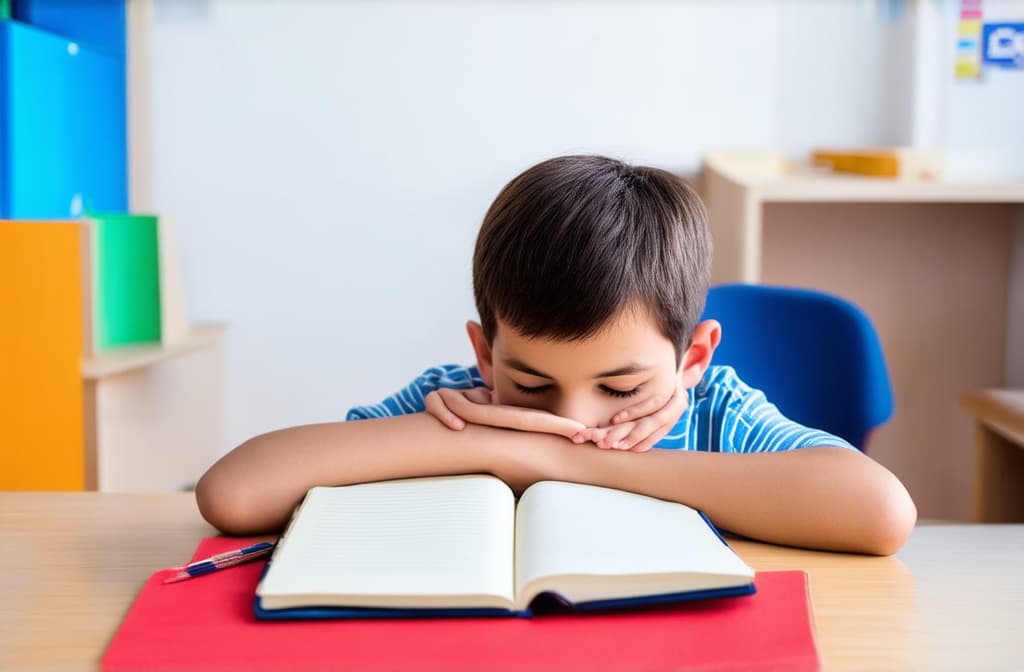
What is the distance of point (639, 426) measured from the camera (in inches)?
33.2

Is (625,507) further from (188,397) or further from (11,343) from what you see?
(188,397)

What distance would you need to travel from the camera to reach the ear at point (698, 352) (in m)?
0.99

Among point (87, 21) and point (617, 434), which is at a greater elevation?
point (87, 21)

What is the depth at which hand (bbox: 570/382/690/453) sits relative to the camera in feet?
2.68

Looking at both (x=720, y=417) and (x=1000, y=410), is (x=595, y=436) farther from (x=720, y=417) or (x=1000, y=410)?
(x=1000, y=410)

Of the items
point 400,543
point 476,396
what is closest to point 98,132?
point 476,396

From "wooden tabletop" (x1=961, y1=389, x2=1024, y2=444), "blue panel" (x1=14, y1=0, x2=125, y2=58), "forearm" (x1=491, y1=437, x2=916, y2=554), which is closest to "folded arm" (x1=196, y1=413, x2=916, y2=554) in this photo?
"forearm" (x1=491, y1=437, x2=916, y2=554)

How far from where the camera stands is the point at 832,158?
2.20 metres

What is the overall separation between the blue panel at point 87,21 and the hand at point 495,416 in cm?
147

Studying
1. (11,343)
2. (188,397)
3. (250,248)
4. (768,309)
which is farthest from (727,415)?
(250,248)

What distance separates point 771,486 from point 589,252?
0.78 feet

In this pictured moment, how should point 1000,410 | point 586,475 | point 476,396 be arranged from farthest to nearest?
point 1000,410 → point 476,396 → point 586,475

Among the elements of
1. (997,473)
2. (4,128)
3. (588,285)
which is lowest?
(997,473)

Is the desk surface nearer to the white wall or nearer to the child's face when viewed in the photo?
the child's face
